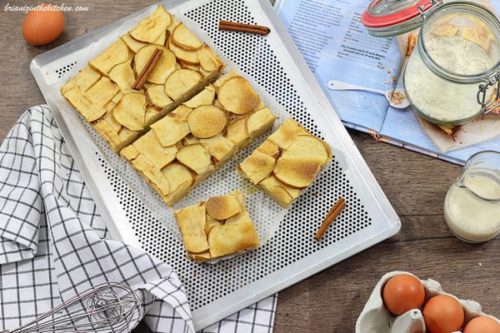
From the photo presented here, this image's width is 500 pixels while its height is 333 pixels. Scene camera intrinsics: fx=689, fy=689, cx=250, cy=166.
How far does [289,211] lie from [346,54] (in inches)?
14.2

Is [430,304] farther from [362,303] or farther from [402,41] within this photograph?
[402,41]

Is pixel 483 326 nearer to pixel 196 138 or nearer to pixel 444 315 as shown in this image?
pixel 444 315

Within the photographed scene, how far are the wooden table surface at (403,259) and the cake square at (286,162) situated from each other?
0.13 metres

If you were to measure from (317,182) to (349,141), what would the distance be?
0.10 metres

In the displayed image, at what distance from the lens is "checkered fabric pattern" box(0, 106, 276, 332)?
1.21m

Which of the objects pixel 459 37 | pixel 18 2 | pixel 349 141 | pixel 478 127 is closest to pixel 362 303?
pixel 349 141

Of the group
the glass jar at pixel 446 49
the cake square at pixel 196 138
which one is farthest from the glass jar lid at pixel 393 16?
the cake square at pixel 196 138

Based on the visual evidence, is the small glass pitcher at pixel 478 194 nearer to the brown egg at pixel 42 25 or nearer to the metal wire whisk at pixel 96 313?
the metal wire whisk at pixel 96 313

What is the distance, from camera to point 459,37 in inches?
51.8

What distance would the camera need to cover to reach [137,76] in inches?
52.4

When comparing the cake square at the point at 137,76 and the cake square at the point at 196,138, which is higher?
the cake square at the point at 137,76

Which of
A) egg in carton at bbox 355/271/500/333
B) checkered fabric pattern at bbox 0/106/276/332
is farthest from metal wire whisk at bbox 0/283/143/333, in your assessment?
egg in carton at bbox 355/271/500/333

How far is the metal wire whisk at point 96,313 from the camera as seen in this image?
3.85 feet

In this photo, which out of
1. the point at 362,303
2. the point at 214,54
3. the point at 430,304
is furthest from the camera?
the point at 214,54
